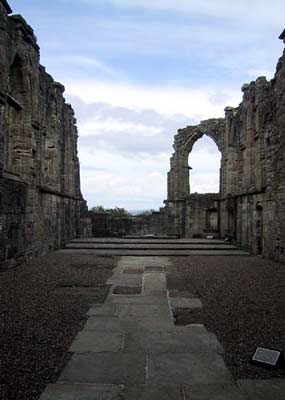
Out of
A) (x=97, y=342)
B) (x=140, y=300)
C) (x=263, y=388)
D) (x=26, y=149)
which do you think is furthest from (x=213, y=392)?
(x=26, y=149)

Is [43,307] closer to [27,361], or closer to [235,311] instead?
[27,361]

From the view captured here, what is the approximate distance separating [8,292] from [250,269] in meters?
5.99

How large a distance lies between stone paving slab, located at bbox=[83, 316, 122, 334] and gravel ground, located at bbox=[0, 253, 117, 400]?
12 centimetres

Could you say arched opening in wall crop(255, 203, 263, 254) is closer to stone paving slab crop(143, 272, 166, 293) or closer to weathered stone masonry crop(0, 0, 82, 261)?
stone paving slab crop(143, 272, 166, 293)

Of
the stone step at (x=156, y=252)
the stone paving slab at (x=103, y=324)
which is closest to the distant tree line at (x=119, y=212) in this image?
the stone step at (x=156, y=252)

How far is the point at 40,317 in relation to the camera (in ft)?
18.2

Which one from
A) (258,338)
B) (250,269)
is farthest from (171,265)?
(258,338)

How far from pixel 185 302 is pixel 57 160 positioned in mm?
11444

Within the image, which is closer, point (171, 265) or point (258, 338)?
point (258, 338)

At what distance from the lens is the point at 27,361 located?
389cm

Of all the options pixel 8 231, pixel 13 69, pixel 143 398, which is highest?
pixel 13 69

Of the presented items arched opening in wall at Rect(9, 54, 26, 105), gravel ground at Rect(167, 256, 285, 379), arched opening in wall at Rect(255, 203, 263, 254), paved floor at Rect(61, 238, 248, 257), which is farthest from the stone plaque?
arched opening in wall at Rect(255, 203, 263, 254)

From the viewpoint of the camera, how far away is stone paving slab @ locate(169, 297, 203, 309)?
6383mm

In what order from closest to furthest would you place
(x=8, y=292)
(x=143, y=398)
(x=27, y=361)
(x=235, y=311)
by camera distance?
1. (x=143, y=398)
2. (x=27, y=361)
3. (x=235, y=311)
4. (x=8, y=292)
